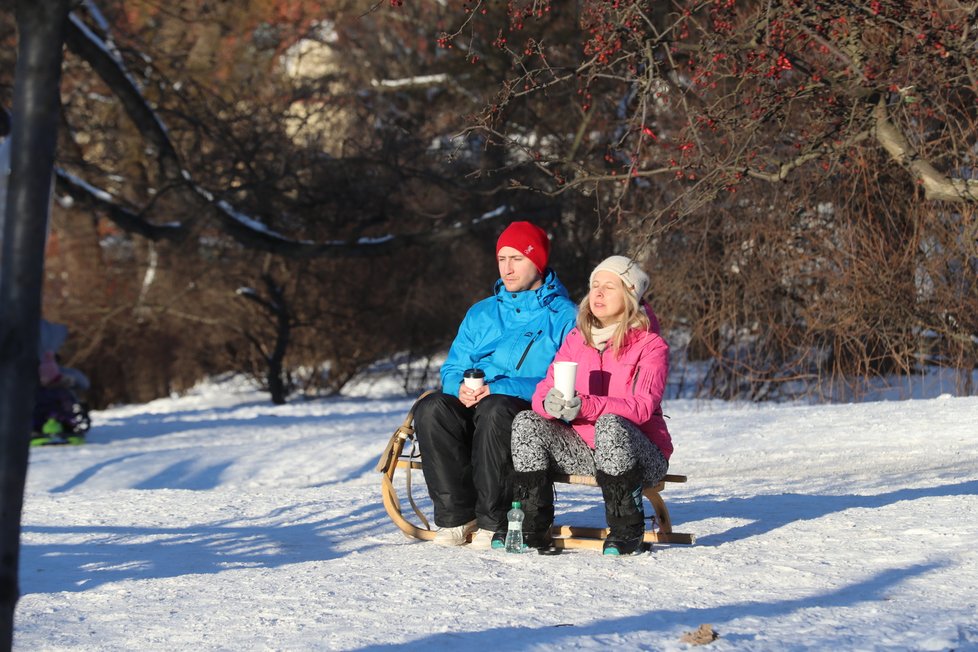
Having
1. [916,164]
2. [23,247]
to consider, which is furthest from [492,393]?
[916,164]

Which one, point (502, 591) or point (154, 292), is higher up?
point (154, 292)

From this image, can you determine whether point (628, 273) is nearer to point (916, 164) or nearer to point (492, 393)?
point (492, 393)

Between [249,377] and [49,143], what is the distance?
20.8m

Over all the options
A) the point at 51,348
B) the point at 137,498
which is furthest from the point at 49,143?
the point at 51,348

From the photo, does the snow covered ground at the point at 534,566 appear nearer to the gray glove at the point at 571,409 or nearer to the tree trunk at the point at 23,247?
the gray glove at the point at 571,409

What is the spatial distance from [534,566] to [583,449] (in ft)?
1.81

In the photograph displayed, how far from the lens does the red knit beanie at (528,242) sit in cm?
577

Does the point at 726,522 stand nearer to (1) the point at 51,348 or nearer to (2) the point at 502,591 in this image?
(2) the point at 502,591

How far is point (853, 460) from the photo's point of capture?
368 inches

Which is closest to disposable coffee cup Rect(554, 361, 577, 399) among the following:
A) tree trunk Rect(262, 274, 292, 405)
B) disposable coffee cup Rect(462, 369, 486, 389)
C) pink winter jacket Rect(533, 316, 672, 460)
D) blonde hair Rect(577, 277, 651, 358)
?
pink winter jacket Rect(533, 316, 672, 460)

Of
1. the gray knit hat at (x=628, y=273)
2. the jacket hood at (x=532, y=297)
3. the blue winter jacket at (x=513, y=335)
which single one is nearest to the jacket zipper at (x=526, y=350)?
the blue winter jacket at (x=513, y=335)

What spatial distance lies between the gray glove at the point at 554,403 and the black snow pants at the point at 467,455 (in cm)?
34

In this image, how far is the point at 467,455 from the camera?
18.5 ft

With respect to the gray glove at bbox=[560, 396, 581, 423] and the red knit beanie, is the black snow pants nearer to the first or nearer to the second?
the gray glove at bbox=[560, 396, 581, 423]
